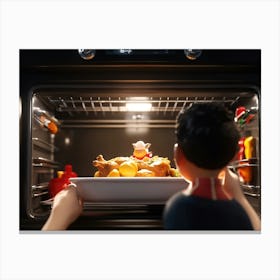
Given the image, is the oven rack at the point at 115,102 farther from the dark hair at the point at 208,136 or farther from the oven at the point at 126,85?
the dark hair at the point at 208,136

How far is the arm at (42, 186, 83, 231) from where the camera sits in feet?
3.96

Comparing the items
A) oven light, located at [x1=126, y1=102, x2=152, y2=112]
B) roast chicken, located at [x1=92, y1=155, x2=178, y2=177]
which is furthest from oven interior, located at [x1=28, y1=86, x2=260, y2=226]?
roast chicken, located at [x1=92, y1=155, x2=178, y2=177]

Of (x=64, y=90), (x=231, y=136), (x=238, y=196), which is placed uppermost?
(x=64, y=90)

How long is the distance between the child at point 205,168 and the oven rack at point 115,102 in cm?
30

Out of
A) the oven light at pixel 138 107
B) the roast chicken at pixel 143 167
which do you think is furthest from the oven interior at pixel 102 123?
the roast chicken at pixel 143 167

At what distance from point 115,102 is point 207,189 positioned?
0.45m

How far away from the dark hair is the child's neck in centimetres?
3

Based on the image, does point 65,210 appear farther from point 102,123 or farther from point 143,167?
point 102,123

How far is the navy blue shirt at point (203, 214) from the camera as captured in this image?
3.47ft
